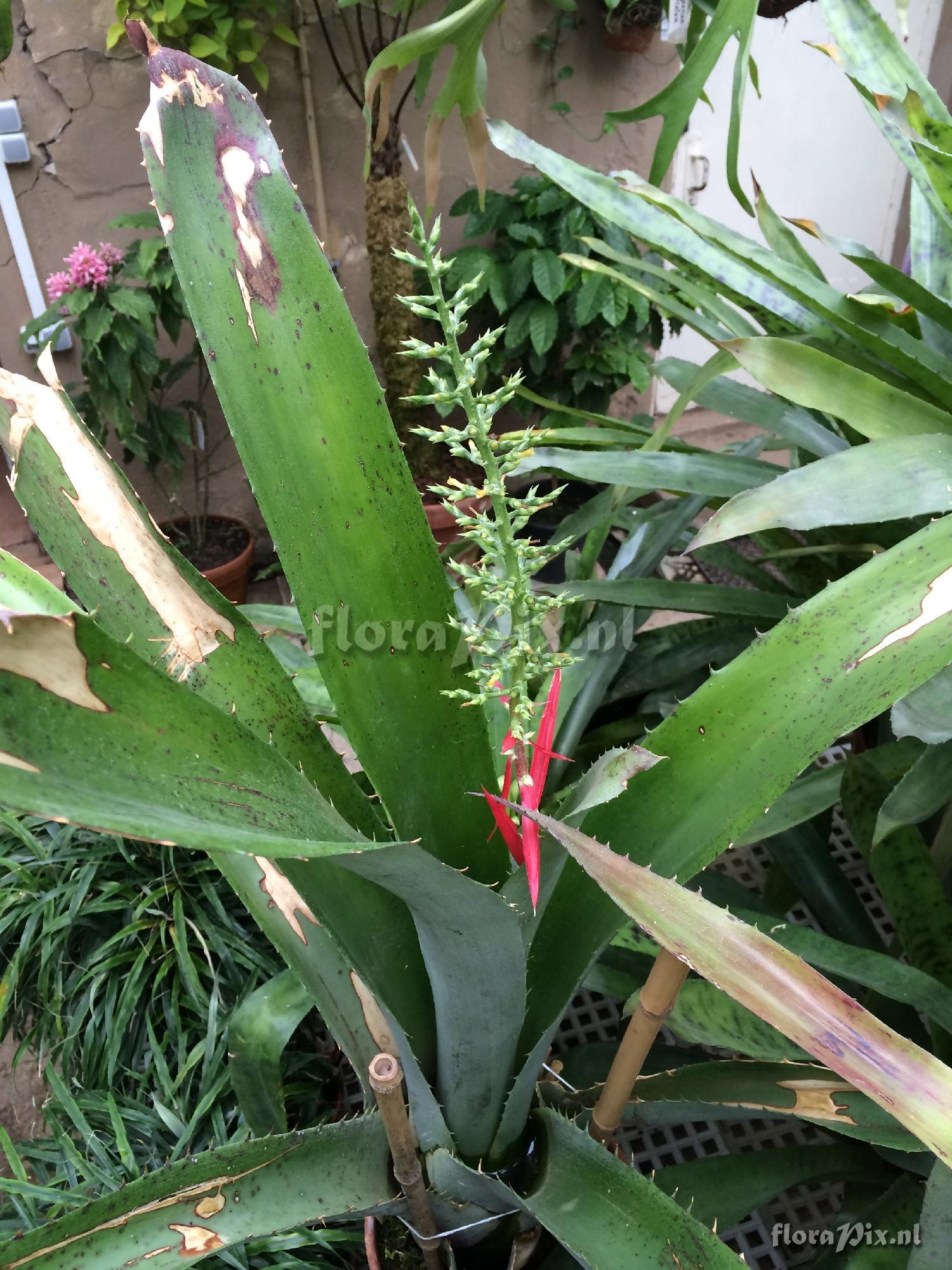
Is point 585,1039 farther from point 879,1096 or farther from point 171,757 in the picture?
point 171,757

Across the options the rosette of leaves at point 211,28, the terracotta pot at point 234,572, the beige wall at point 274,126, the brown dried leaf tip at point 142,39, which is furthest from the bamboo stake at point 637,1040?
the beige wall at point 274,126

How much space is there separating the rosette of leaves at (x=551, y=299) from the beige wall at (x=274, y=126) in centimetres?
25

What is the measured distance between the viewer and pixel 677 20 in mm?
1378

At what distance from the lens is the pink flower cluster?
1660mm

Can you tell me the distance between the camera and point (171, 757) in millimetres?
304

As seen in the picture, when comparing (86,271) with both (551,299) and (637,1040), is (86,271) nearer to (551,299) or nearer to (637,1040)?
(551,299)

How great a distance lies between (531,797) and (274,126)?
1.92m

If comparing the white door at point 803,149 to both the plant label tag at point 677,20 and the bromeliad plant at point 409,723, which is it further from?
the bromeliad plant at point 409,723

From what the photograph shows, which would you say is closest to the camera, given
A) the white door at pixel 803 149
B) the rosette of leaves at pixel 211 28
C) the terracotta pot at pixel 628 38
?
the rosette of leaves at pixel 211 28

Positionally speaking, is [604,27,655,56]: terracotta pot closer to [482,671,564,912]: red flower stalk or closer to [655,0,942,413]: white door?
[655,0,942,413]: white door

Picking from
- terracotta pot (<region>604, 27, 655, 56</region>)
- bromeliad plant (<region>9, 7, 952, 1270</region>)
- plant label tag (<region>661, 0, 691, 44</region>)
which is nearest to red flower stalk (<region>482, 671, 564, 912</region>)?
bromeliad plant (<region>9, 7, 952, 1270</region>)

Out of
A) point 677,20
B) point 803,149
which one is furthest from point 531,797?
point 803,149

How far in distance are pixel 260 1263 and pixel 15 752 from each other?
0.74 m

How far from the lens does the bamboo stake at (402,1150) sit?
0.47 metres
